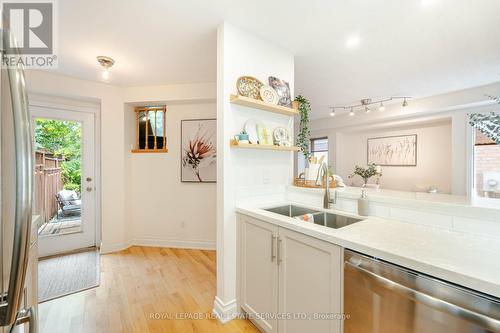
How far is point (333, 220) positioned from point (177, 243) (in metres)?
2.46

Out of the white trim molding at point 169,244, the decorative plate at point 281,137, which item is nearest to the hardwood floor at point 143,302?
the white trim molding at point 169,244

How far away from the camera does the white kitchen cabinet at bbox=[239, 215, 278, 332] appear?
1481mm

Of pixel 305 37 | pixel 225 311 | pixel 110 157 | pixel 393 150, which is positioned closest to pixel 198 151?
pixel 110 157

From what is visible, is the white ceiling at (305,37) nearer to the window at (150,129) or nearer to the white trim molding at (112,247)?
the window at (150,129)

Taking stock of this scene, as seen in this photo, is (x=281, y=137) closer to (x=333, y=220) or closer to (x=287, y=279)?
(x=333, y=220)

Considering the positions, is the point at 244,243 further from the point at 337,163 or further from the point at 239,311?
the point at 337,163

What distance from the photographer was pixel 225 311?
1730mm

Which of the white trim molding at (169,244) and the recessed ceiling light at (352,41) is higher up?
the recessed ceiling light at (352,41)

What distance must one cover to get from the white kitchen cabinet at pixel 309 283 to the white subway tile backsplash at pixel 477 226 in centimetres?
73

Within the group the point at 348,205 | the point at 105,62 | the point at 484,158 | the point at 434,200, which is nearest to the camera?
the point at 434,200

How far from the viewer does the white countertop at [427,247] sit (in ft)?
2.53

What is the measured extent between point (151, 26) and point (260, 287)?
7.57 feet

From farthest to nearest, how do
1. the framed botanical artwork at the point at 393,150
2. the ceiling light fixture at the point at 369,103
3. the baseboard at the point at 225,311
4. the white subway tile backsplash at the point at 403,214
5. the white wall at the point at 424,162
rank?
the framed botanical artwork at the point at 393,150 < the white wall at the point at 424,162 < the ceiling light fixture at the point at 369,103 < the baseboard at the point at 225,311 < the white subway tile backsplash at the point at 403,214

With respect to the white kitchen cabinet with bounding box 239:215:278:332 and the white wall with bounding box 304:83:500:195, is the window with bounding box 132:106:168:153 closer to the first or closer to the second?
the white kitchen cabinet with bounding box 239:215:278:332
